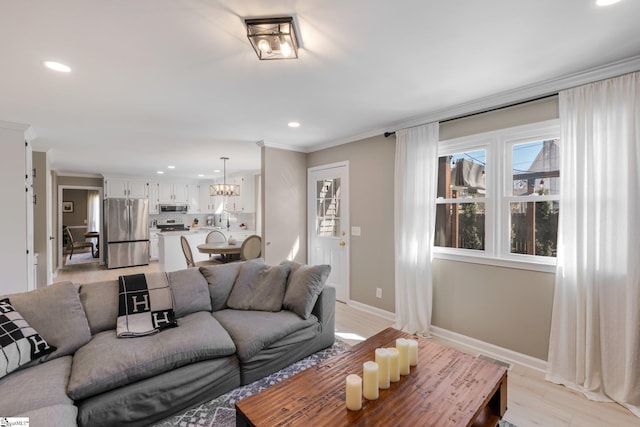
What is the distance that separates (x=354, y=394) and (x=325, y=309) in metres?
1.41

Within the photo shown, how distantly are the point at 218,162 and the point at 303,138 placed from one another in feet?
8.64

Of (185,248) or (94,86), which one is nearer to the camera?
(94,86)

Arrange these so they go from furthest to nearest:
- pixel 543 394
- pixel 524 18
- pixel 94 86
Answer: pixel 94 86, pixel 543 394, pixel 524 18

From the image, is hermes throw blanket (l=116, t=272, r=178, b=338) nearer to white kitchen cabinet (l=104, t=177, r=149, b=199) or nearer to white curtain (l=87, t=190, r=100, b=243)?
white kitchen cabinet (l=104, t=177, r=149, b=199)

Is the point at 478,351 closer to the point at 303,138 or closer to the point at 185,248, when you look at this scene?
the point at 303,138

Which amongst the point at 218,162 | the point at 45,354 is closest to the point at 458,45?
the point at 45,354

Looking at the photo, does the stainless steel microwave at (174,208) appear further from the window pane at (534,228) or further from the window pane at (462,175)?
the window pane at (534,228)

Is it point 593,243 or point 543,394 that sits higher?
point 593,243

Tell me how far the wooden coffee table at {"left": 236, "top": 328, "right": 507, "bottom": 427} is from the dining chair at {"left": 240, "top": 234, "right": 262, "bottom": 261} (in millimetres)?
2894

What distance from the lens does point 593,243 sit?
2.21 metres

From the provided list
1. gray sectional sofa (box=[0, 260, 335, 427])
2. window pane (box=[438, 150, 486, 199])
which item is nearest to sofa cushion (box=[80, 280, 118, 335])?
gray sectional sofa (box=[0, 260, 335, 427])

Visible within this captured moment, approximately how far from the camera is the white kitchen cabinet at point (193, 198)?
8.58 meters

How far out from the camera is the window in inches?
101

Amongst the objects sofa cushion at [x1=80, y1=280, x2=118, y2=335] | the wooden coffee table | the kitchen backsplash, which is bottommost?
the wooden coffee table
